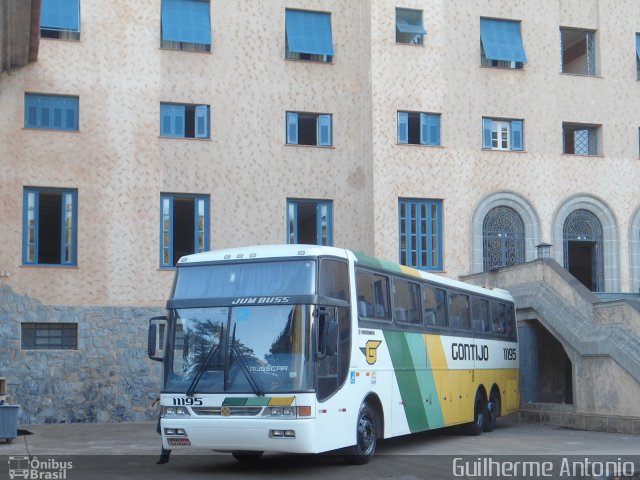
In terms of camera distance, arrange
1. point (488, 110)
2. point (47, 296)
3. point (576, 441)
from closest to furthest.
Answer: point (576, 441)
point (47, 296)
point (488, 110)

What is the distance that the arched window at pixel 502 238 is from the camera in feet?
93.3

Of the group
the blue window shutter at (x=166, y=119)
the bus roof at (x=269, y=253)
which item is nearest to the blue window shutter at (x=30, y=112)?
the blue window shutter at (x=166, y=119)

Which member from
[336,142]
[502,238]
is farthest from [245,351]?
[502,238]

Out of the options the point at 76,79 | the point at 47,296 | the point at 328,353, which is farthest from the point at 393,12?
the point at 328,353

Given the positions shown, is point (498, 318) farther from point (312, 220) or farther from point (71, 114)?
point (71, 114)

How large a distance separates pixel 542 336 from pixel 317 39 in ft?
34.6

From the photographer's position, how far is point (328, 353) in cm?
1334

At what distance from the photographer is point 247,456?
1536 centimetres

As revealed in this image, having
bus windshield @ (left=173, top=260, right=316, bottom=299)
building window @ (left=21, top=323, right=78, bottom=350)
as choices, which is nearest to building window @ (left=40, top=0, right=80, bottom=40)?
building window @ (left=21, top=323, right=78, bottom=350)

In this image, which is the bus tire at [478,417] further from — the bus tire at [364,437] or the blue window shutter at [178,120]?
the blue window shutter at [178,120]

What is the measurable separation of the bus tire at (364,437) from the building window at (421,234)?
12.7 meters

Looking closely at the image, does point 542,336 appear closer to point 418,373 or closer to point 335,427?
point 418,373

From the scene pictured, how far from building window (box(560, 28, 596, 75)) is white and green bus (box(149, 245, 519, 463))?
56.3 ft

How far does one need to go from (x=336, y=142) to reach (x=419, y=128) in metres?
2.52
